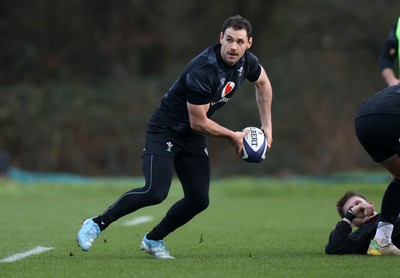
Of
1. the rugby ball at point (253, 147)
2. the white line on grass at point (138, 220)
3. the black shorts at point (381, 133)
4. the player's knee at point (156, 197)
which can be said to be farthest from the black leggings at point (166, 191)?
the white line on grass at point (138, 220)

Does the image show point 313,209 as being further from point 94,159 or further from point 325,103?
point 94,159

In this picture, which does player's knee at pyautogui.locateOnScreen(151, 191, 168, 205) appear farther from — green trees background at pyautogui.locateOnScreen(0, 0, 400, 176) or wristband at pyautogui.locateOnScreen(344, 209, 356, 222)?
green trees background at pyautogui.locateOnScreen(0, 0, 400, 176)

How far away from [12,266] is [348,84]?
82.5 feet

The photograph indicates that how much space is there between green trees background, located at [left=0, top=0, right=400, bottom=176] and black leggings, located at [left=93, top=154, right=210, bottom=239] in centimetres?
1880

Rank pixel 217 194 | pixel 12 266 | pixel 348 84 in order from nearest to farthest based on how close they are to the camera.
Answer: pixel 12 266, pixel 217 194, pixel 348 84

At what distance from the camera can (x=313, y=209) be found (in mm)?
15734

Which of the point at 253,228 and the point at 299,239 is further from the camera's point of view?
the point at 253,228

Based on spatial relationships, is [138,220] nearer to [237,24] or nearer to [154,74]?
[237,24]

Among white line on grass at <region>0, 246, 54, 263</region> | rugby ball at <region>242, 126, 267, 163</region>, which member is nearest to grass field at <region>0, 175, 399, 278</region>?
white line on grass at <region>0, 246, 54, 263</region>

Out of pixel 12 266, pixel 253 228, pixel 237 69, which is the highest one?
pixel 237 69

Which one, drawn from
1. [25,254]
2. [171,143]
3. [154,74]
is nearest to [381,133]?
[171,143]

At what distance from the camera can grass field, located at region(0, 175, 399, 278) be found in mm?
6414

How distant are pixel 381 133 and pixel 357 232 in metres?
1.03

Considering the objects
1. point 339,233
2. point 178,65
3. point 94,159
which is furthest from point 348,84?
point 339,233
